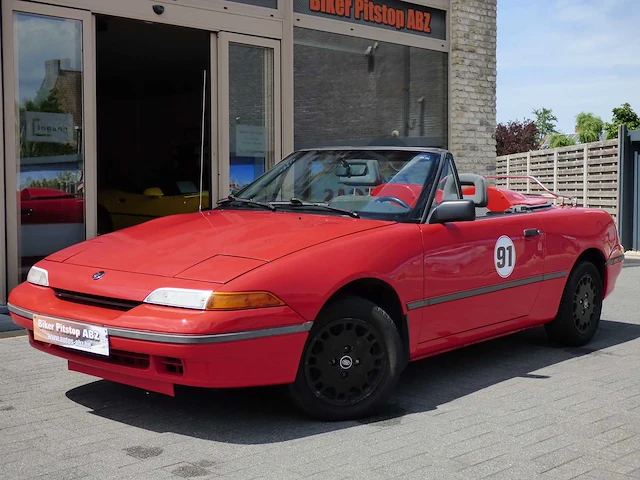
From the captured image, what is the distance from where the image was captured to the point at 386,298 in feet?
15.6

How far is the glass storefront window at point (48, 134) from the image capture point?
8305mm

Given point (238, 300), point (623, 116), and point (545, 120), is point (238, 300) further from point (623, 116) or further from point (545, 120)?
point (545, 120)

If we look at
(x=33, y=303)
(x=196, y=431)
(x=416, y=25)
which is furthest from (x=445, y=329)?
(x=416, y=25)

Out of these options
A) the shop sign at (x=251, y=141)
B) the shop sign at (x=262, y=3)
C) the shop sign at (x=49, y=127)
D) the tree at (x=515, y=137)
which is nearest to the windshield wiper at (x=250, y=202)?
the shop sign at (x=49, y=127)

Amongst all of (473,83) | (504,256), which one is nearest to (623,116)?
(473,83)

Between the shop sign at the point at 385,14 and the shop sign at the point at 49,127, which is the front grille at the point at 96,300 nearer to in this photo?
the shop sign at the point at 49,127

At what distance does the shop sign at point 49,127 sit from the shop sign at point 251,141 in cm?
223

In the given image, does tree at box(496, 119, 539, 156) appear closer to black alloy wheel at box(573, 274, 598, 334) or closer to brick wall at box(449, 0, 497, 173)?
brick wall at box(449, 0, 497, 173)

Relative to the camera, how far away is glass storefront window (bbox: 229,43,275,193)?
1016 centimetres

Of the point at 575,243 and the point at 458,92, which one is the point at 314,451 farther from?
the point at 458,92

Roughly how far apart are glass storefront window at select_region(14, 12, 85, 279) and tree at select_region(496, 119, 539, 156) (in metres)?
45.0

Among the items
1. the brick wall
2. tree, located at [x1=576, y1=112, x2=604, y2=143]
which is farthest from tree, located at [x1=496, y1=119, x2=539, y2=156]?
the brick wall

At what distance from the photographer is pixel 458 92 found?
13.2 m

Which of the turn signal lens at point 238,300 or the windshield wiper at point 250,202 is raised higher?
the windshield wiper at point 250,202
